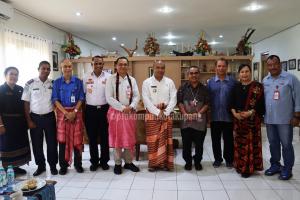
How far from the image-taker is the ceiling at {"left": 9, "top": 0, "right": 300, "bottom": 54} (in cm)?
514

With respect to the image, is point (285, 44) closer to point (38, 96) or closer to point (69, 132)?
point (69, 132)

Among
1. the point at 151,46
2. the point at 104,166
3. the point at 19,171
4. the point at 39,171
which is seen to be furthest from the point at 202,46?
the point at 19,171

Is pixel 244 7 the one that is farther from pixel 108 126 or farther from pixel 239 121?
pixel 108 126

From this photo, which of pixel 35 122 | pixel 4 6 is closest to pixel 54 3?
pixel 4 6

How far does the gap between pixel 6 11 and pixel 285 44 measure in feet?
24.8

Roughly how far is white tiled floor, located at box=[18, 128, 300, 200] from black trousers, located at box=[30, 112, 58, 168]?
241 mm

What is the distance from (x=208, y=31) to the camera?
8.37 meters

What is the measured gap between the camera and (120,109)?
3494 mm

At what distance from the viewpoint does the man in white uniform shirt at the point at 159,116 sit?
360 centimetres

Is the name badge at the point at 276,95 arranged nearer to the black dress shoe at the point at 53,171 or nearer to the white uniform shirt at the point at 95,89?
the white uniform shirt at the point at 95,89

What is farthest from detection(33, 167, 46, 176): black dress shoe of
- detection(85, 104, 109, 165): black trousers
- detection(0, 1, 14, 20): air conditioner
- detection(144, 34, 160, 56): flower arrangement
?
detection(144, 34, 160, 56): flower arrangement

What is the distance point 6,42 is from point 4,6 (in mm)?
679

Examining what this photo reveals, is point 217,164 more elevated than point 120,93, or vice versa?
point 120,93

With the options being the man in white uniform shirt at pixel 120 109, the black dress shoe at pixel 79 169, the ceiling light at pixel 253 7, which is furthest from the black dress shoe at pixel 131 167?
the ceiling light at pixel 253 7
